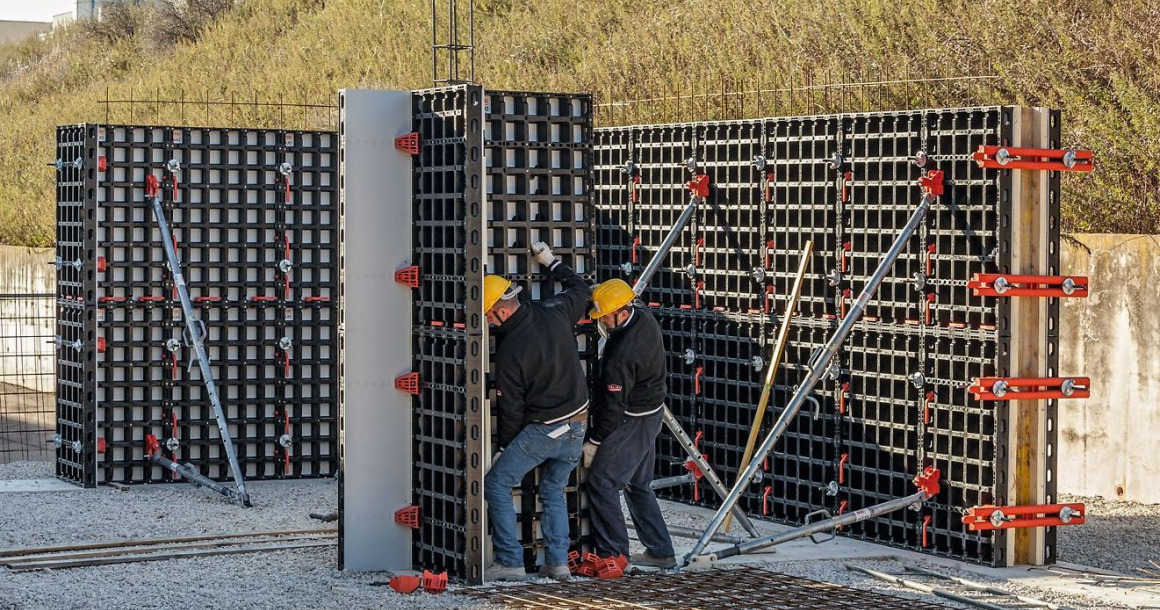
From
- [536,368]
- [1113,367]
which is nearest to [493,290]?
[536,368]

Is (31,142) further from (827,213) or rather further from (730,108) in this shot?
(827,213)

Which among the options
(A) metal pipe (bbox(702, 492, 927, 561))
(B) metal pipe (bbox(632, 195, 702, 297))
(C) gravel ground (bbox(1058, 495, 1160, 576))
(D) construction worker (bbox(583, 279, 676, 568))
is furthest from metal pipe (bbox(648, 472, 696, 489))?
(C) gravel ground (bbox(1058, 495, 1160, 576))

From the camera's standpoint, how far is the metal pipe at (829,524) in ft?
39.1

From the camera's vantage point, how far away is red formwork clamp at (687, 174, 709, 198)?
1436cm

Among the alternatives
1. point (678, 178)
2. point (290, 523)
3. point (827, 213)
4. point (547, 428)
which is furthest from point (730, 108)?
point (547, 428)

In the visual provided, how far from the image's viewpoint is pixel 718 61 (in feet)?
76.8

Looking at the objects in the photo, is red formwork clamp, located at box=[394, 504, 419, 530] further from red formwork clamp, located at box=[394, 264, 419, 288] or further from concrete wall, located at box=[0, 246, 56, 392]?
concrete wall, located at box=[0, 246, 56, 392]

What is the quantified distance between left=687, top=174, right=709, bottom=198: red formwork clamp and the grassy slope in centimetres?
362

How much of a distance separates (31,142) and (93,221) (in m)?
27.7

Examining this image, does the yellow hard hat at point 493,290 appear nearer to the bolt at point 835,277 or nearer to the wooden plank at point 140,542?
the wooden plank at point 140,542

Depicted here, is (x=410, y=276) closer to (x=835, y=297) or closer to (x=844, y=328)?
(x=844, y=328)

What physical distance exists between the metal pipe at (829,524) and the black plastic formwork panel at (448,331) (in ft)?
7.11

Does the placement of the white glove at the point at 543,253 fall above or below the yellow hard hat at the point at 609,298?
above

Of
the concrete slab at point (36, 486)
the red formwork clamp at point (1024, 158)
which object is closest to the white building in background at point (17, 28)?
the concrete slab at point (36, 486)
